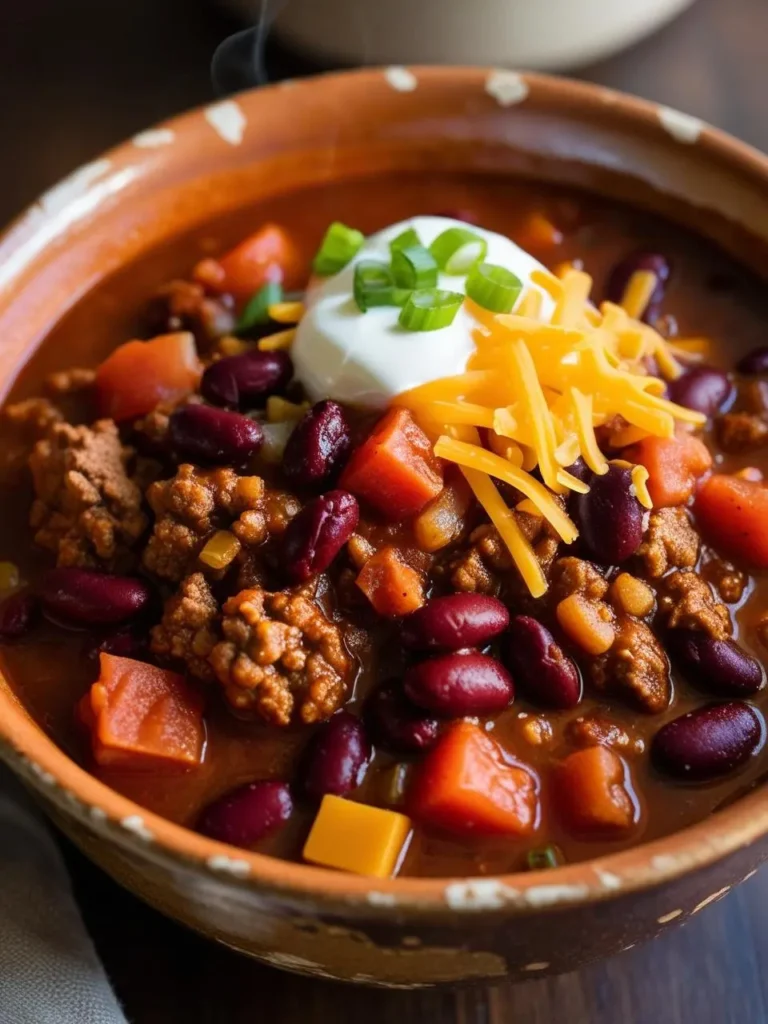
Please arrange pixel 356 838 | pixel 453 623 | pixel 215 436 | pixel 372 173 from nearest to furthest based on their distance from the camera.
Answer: pixel 356 838 < pixel 453 623 < pixel 215 436 < pixel 372 173

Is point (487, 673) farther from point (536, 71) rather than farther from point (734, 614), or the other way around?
point (536, 71)

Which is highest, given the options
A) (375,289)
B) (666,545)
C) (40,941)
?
(375,289)

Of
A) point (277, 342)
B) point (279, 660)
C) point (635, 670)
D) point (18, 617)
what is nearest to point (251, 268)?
point (277, 342)

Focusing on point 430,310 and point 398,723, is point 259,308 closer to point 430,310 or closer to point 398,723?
point 430,310

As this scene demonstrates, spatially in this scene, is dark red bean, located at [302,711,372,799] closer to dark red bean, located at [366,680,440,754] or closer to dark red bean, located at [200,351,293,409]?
dark red bean, located at [366,680,440,754]

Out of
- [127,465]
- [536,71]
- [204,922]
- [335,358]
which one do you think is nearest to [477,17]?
[536,71]

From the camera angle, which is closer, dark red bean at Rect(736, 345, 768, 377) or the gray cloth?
the gray cloth

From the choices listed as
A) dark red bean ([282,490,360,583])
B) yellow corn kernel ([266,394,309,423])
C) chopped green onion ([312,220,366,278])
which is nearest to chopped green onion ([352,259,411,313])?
chopped green onion ([312,220,366,278])
